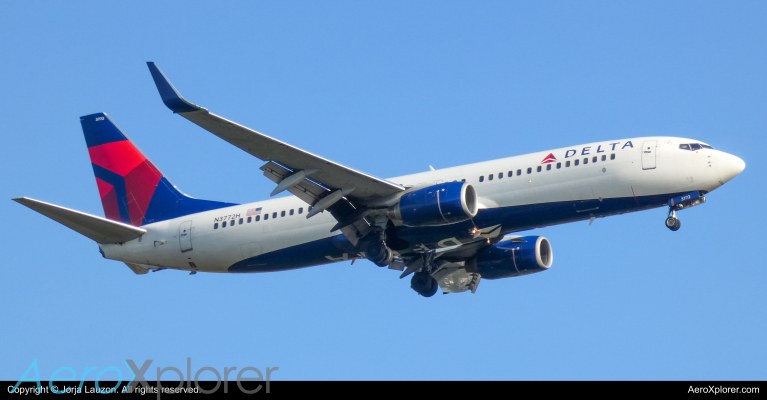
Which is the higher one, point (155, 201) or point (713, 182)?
point (155, 201)

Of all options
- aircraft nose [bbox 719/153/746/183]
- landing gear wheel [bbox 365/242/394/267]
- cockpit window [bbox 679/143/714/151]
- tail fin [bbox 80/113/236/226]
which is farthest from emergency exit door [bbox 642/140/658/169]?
tail fin [bbox 80/113/236/226]

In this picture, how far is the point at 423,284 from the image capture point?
40906 mm

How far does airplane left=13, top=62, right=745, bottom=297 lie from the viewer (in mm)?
34500

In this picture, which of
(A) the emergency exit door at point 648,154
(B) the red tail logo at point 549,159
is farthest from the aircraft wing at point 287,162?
(A) the emergency exit door at point 648,154

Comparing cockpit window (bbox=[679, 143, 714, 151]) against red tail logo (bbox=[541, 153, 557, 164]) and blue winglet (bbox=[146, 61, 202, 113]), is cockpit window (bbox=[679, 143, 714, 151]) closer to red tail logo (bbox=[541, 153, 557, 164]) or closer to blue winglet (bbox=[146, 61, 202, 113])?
red tail logo (bbox=[541, 153, 557, 164])

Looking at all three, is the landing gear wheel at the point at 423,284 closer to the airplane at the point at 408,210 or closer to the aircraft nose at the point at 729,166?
the airplane at the point at 408,210

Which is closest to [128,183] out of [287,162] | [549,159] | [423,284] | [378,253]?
Answer: [287,162]

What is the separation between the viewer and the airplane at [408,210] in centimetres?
3450

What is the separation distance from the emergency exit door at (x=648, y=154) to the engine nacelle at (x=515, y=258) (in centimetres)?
735

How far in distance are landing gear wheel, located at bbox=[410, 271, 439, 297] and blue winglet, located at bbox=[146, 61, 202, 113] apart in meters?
14.0
